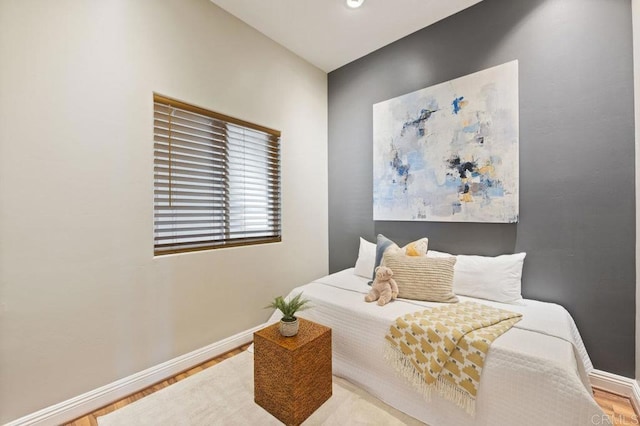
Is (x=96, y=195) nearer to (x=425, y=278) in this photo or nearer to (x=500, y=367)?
(x=425, y=278)

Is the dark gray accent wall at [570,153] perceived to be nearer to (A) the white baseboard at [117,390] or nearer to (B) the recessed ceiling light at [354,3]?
(B) the recessed ceiling light at [354,3]

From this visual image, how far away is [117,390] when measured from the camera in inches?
68.6

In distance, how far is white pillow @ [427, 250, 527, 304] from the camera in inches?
77.5

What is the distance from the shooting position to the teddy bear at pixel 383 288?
6.41 feet

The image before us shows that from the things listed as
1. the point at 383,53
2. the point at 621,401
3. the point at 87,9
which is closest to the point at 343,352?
the point at 621,401

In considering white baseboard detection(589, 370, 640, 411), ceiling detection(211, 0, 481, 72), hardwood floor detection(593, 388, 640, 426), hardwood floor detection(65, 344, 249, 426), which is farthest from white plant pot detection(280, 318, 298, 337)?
ceiling detection(211, 0, 481, 72)

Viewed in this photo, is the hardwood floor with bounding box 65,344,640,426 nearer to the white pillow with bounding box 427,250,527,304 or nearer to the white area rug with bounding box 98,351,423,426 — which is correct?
the white area rug with bounding box 98,351,423,426

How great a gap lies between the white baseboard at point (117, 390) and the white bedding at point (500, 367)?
0.66 m

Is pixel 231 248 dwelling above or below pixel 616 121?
below

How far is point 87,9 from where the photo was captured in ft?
5.37

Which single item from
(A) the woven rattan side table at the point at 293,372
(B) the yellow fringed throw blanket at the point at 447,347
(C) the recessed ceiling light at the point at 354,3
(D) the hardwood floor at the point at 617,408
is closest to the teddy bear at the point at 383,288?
(B) the yellow fringed throw blanket at the point at 447,347

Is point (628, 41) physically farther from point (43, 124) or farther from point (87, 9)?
point (43, 124)

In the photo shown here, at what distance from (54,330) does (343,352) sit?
5.72ft

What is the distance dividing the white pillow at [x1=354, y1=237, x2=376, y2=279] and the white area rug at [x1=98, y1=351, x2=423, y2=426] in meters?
1.00
